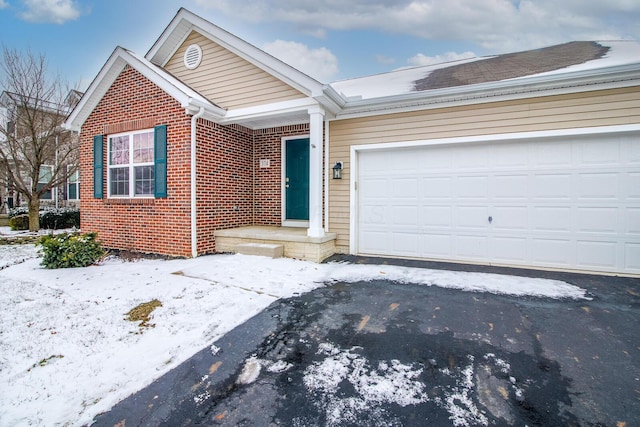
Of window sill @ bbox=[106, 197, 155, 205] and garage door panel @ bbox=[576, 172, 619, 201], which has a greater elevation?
garage door panel @ bbox=[576, 172, 619, 201]

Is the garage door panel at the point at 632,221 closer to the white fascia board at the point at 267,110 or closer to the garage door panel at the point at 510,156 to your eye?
the garage door panel at the point at 510,156

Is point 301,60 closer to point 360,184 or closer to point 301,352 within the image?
point 360,184

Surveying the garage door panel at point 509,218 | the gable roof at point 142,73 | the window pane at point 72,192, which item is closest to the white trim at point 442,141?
the garage door panel at point 509,218

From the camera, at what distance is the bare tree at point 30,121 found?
10.3 m

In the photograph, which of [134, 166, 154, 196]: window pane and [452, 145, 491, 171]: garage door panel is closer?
[452, 145, 491, 171]: garage door panel

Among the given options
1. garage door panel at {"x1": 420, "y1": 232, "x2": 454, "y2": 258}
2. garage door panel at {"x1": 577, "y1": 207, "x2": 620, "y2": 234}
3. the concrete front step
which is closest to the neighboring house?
the concrete front step

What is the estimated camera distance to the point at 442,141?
5895 millimetres

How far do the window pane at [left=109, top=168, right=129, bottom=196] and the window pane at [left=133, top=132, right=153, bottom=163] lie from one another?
0.45 meters

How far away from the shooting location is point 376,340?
2.98 m

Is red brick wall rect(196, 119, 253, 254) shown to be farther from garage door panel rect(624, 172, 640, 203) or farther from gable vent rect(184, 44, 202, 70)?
garage door panel rect(624, 172, 640, 203)

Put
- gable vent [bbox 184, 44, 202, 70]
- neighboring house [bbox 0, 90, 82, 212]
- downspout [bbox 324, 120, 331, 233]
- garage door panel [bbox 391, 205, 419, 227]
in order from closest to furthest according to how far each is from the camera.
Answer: garage door panel [bbox 391, 205, 419, 227] → downspout [bbox 324, 120, 331, 233] → gable vent [bbox 184, 44, 202, 70] → neighboring house [bbox 0, 90, 82, 212]

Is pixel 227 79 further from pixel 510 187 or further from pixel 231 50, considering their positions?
pixel 510 187

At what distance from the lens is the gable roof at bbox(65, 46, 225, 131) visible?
6.37 meters

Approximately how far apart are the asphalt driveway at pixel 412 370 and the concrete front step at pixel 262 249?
7.45 feet
